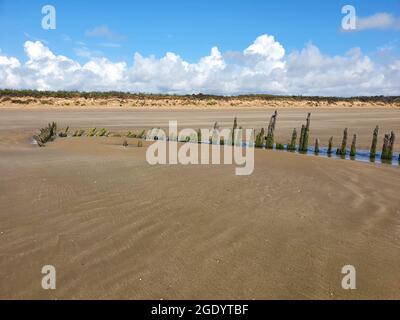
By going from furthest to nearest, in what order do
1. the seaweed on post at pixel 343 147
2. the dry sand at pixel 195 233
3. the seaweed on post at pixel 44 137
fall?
the seaweed on post at pixel 44 137
the seaweed on post at pixel 343 147
the dry sand at pixel 195 233

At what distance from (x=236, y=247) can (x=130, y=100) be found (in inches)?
2054

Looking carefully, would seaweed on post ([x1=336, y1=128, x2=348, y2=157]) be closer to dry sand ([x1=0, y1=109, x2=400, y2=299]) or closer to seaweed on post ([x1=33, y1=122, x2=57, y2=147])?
dry sand ([x1=0, y1=109, x2=400, y2=299])

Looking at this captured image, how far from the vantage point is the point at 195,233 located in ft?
20.0

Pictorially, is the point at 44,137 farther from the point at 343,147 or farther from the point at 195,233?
the point at 195,233

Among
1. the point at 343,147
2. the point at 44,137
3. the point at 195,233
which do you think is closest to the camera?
the point at 195,233

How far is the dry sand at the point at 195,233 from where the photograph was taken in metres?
4.53

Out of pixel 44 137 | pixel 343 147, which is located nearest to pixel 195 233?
pixel 343 147

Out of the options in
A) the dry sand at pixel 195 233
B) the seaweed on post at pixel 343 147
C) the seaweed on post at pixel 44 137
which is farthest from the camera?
the seaweed on post at pixel 44 137

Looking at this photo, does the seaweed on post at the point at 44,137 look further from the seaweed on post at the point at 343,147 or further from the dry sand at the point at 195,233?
the seaweed on post at the point at 343,147

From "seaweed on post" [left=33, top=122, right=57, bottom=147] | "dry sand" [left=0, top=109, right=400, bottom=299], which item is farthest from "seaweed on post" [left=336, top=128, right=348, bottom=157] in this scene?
"seaweed on post" [left=33, top=122, right=57, bottom=147]

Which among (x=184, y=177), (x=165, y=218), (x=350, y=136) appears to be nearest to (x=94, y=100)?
(x=350, y=136)

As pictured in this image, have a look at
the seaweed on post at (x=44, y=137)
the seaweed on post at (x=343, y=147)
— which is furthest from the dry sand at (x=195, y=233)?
the seaweed on post at (x=44, y=137)

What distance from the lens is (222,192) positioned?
866 centimetres
